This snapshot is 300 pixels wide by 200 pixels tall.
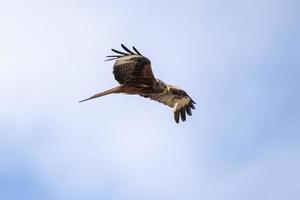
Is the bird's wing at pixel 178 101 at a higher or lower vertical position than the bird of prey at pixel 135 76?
lower

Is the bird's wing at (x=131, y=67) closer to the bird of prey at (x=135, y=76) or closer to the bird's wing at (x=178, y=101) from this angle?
the bird of prey at (x=135, y=76)

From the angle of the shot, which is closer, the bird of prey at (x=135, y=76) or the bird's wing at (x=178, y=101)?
the bird of prey at (x=135, y=76)

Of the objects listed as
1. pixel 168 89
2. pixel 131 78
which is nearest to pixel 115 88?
pixel 131 78

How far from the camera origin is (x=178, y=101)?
2402 cm

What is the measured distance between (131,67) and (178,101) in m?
3.04

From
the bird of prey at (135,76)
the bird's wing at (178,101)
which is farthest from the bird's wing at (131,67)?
the bird's wing at (178,101)

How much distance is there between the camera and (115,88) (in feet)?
69.6

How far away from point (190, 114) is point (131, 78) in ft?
10.0

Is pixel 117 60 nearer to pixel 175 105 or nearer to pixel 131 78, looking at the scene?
pixel 131 78

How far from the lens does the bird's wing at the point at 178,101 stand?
23.7 metres

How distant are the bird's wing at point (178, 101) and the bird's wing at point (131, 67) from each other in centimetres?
216

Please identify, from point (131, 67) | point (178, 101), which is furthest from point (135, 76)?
point (178, 101)

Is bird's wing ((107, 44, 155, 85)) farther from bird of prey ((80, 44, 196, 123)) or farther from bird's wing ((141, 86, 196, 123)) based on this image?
bird's wing ((141, 86, 196, 123))

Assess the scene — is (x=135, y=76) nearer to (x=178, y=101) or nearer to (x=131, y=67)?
(x=131, y=67)
